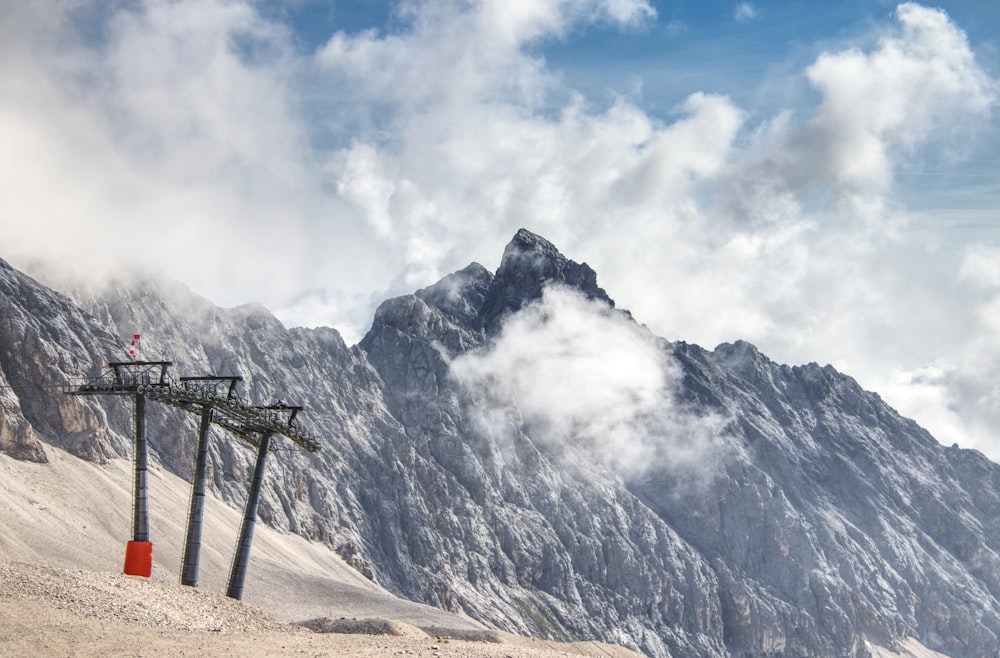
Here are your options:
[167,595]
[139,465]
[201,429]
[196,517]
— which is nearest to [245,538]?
[196,517]

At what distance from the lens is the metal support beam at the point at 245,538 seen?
144 ft

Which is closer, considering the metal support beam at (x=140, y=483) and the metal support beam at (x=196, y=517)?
the metal support beam at (x=140, y=483)

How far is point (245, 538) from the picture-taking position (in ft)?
147

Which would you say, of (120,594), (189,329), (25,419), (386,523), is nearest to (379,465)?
(386,523)

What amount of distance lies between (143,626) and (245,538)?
52.9 ft

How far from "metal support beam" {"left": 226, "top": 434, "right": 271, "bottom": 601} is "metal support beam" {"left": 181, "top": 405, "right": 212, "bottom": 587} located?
212cm

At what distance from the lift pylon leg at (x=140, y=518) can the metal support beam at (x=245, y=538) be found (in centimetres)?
403

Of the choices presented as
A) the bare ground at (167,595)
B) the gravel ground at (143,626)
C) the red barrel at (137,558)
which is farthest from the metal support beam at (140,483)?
the gravel ground at (143,626)

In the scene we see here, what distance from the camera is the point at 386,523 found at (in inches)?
6885

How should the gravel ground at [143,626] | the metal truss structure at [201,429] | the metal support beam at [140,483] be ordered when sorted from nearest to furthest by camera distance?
the gravel ground at [143,626]
the metal support beam at [140,483]
the metal truss structure at [201,429]

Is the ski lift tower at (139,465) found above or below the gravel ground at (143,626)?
above

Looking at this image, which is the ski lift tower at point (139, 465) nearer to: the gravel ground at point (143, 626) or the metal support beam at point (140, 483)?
the metal support beam at point (140, 483)

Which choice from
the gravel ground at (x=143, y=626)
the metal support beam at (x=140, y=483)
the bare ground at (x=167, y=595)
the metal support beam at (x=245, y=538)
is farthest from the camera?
the metal support beam at (x=245, y=538)

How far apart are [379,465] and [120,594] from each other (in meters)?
156
